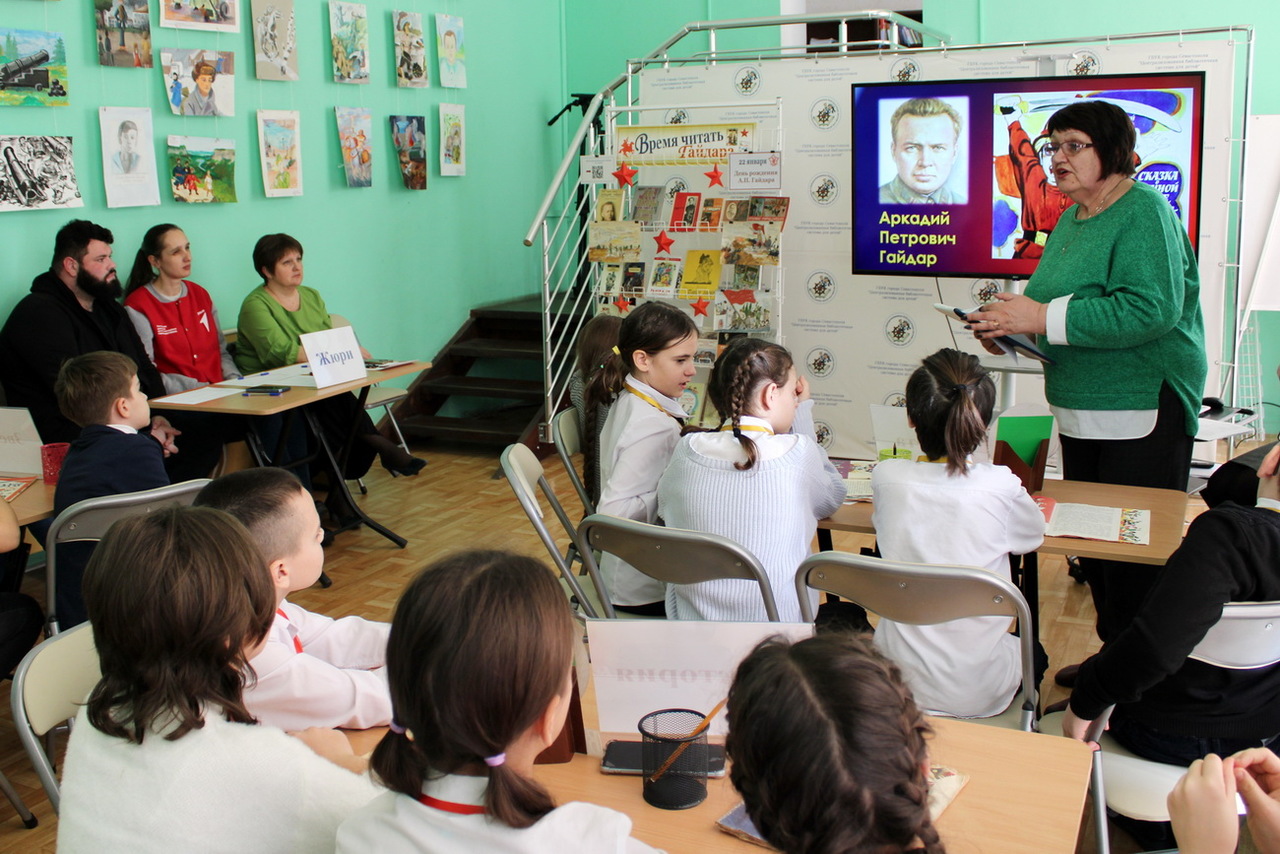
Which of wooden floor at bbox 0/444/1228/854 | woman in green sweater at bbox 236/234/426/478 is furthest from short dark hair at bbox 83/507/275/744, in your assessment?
woman in green sweater at bbox 236/234/426/478

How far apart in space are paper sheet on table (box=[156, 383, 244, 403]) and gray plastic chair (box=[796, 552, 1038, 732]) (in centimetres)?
279

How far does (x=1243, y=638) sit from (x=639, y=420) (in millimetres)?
1429

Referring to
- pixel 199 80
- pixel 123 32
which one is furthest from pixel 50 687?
pixel 199 80

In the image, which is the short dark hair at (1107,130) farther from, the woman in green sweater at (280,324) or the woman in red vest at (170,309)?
the woman in red vest at (170,309)

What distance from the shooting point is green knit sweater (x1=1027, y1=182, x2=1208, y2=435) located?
257 cm

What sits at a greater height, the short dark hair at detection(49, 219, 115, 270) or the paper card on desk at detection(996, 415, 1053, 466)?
the short dark hair at detection(49, 219, 115, 270)

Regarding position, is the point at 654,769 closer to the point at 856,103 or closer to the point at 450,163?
the point at 856,103

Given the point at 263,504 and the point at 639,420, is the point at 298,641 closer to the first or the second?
the point at 263,504

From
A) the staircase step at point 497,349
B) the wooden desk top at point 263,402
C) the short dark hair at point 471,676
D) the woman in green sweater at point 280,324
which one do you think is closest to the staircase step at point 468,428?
the staircase step at point 497,349

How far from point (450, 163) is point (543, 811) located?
589 cm

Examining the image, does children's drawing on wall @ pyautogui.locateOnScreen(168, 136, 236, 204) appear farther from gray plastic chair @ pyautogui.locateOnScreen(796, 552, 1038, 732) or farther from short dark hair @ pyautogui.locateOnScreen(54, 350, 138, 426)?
gray plastic chair @ pyautogui.locateOnScreen(796, 552, 1038, 732)

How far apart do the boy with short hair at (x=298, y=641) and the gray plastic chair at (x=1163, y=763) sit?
3.71 ft

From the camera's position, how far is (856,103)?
4754mm

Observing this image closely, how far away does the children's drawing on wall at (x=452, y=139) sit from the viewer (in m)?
6.41
